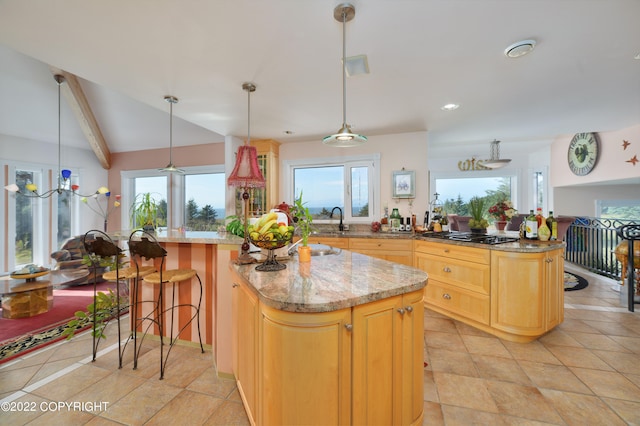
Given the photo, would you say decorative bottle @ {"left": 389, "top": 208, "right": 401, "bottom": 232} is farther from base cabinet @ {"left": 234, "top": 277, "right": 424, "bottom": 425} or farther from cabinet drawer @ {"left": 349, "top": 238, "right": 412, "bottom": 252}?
base cabinet @ {"left": 234, "top": 277, "right": 424, "bottom": 425}

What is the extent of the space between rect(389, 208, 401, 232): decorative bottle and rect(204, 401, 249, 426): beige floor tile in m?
2.97

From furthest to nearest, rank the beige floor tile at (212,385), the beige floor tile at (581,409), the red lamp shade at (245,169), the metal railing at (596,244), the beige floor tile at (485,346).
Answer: the metal railing at (596,244)
the beige floor tile at (485,346)
the red lamp shade at (245,169)
the beige floor tile at (212,385)
the beige floor tile at (581,409)

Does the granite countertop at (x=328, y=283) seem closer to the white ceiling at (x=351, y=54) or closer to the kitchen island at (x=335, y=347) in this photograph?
the kitchen island at (x=335, y=347)

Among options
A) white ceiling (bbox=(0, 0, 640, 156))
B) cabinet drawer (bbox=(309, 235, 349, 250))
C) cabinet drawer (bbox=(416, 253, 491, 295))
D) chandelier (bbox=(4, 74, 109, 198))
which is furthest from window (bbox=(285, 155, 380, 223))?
chandelier (bbox=(4, 74, 109, 198))

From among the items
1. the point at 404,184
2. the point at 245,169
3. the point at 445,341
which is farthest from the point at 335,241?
the point at 245,169

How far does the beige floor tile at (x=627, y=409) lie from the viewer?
1.52 meters

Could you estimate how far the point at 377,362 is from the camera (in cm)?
115

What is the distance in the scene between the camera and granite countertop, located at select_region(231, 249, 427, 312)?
1036 millimetres

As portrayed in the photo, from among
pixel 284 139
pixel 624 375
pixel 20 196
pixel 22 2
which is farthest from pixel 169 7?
pixel 20 196

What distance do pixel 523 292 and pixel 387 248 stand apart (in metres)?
1.51

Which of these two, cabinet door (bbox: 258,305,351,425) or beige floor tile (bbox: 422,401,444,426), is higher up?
cabinet door (bbox: 258,305,351,425)

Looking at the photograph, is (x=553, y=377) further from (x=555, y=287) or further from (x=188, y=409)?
(x=188, y=409)

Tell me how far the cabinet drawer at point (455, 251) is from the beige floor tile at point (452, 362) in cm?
93

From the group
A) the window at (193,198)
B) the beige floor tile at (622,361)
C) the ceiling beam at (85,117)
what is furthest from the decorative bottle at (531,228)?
the ceiling beam at (85,117)
